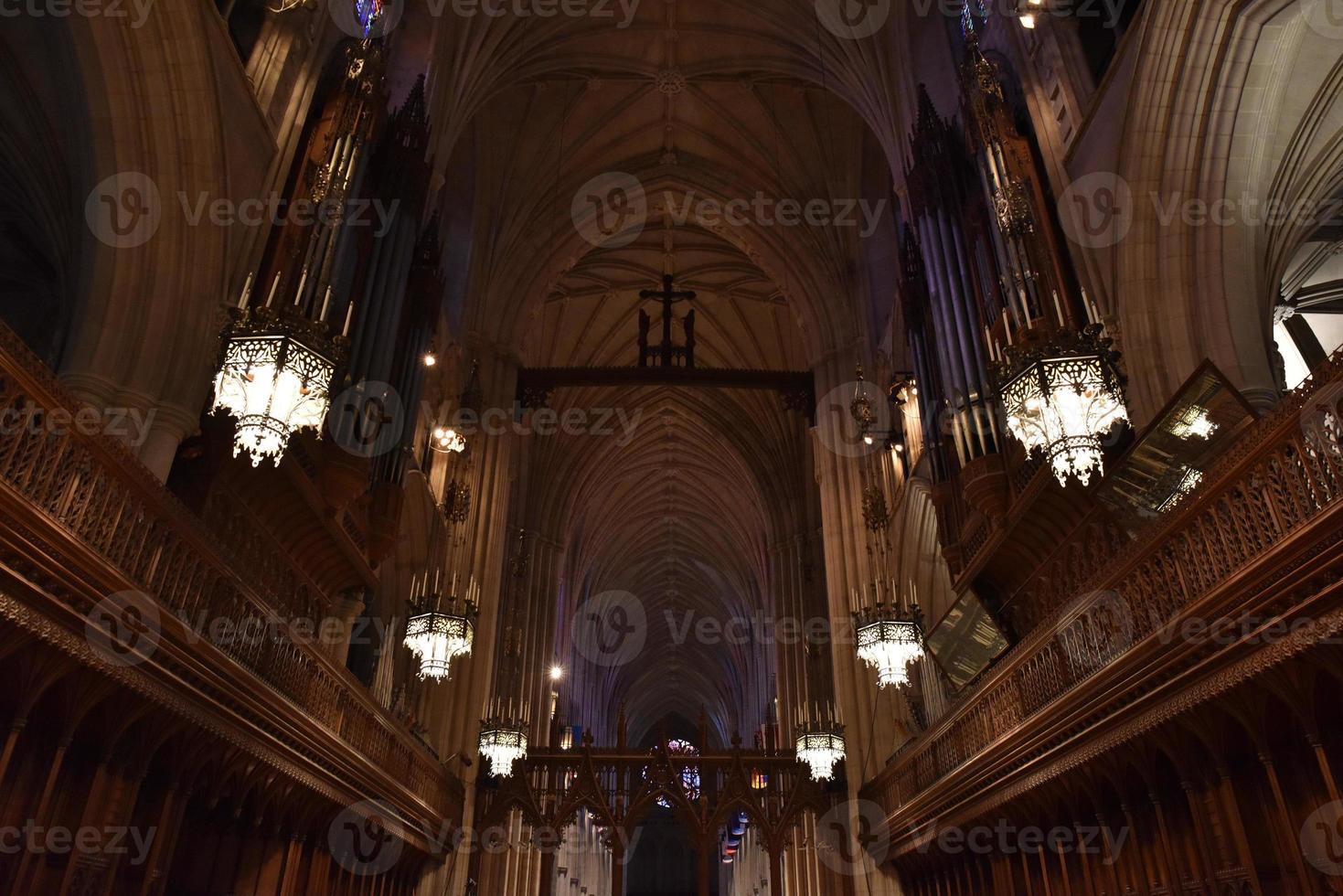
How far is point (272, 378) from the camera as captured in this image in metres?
6.34

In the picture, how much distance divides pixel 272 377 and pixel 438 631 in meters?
5.82

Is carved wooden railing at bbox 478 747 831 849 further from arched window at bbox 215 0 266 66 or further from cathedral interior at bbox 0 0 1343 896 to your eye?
arched window at bbox 215 0 266 66

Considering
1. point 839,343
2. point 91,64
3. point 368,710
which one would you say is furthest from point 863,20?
point 368,710

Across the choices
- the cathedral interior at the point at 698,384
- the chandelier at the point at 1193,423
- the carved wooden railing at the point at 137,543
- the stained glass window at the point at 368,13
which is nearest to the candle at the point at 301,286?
the cathedral interior at the point at 698,384

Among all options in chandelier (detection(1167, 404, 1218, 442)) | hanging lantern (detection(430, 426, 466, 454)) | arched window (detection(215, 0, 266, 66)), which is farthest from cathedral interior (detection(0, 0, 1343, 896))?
arched window (detection(215, 0, 266, 66))

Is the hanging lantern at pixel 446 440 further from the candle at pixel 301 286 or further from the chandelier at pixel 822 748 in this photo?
the chandelier at pixel 822 748

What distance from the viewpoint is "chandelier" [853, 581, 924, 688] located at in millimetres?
11375

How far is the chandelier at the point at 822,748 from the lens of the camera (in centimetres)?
1392

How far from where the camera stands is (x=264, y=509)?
854cm

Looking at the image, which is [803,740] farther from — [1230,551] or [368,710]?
[1230,551]

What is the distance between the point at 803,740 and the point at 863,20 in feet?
39.9

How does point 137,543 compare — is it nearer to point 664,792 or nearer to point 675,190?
point 664,792

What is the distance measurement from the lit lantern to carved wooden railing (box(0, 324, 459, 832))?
755 mm

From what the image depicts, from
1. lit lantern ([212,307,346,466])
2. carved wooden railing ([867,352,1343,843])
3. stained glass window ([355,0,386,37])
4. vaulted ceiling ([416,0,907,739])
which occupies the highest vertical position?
vaulted ceiling ([416,0,907,739])
